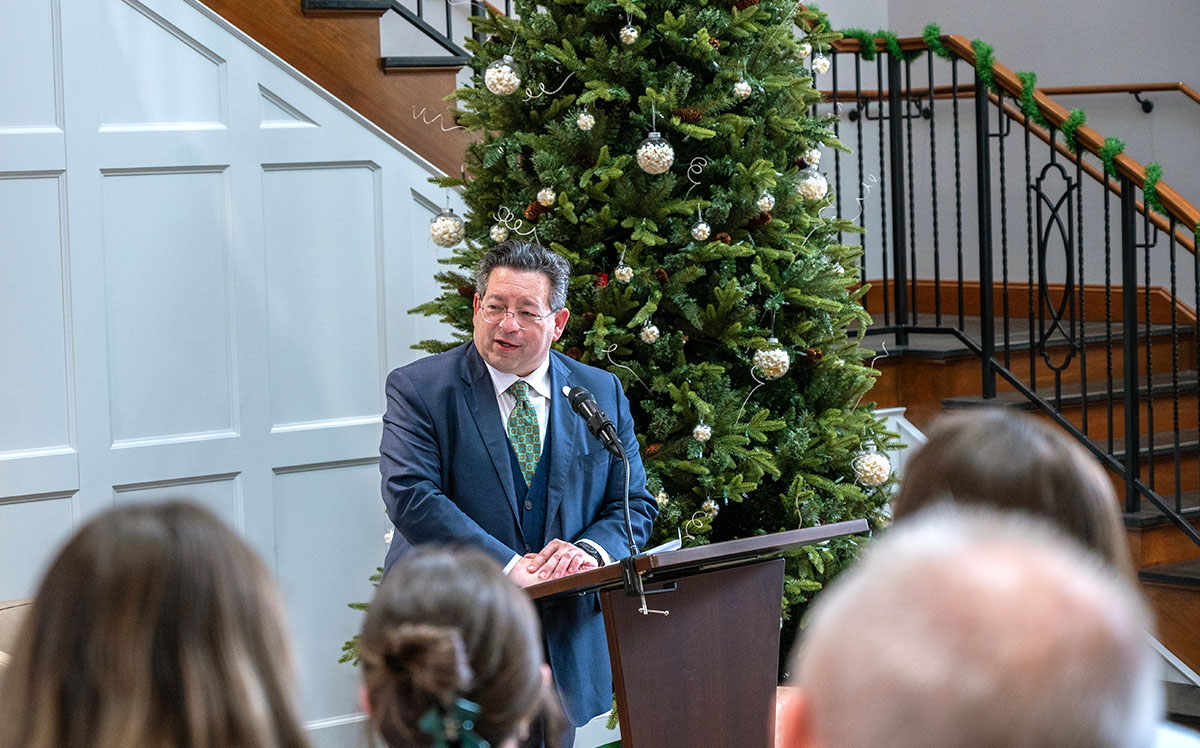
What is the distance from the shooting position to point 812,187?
3320 mm

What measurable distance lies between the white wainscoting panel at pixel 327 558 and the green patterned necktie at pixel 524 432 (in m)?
1.41

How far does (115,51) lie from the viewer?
366 centimetres

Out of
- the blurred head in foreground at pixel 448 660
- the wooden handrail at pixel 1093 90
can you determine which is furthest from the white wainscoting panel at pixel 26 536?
the wooden handrail at pixel 1093 90

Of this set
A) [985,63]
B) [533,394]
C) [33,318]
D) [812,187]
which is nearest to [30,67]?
[33,318]

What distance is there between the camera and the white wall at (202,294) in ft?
11.9

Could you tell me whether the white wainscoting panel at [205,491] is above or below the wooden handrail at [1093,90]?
below

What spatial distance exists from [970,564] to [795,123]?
2.69 meters

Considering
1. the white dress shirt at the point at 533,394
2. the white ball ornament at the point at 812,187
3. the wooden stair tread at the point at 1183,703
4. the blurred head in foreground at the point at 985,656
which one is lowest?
the wooden stair tread at the point at 1183,703

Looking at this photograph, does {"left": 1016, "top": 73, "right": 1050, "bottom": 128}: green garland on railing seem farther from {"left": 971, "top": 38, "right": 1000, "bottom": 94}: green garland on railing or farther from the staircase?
{"left": 971, "top": 38, "right": 1000, "bottom": 94}: green garland on railing

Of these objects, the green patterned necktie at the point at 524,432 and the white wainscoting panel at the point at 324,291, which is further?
the white wainscoting panel at the point at 324,291

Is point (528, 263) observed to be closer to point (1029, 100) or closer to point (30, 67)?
point (30, 67)

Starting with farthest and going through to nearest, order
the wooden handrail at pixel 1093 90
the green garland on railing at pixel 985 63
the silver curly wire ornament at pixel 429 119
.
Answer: the wooden handrail at pixel 1093 90 → the green garland on railing at pixel 985 63 → the silver curly wire ornament at pixel 429 119

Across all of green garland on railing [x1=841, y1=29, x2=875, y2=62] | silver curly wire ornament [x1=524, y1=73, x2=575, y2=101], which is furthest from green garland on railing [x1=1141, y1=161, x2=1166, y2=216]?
silver curly wire ornament [x1=524, y1=73, x2=575, y2=101]

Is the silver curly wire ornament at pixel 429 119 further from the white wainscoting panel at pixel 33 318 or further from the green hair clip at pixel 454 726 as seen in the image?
the green hair clip at pixel 454 726
